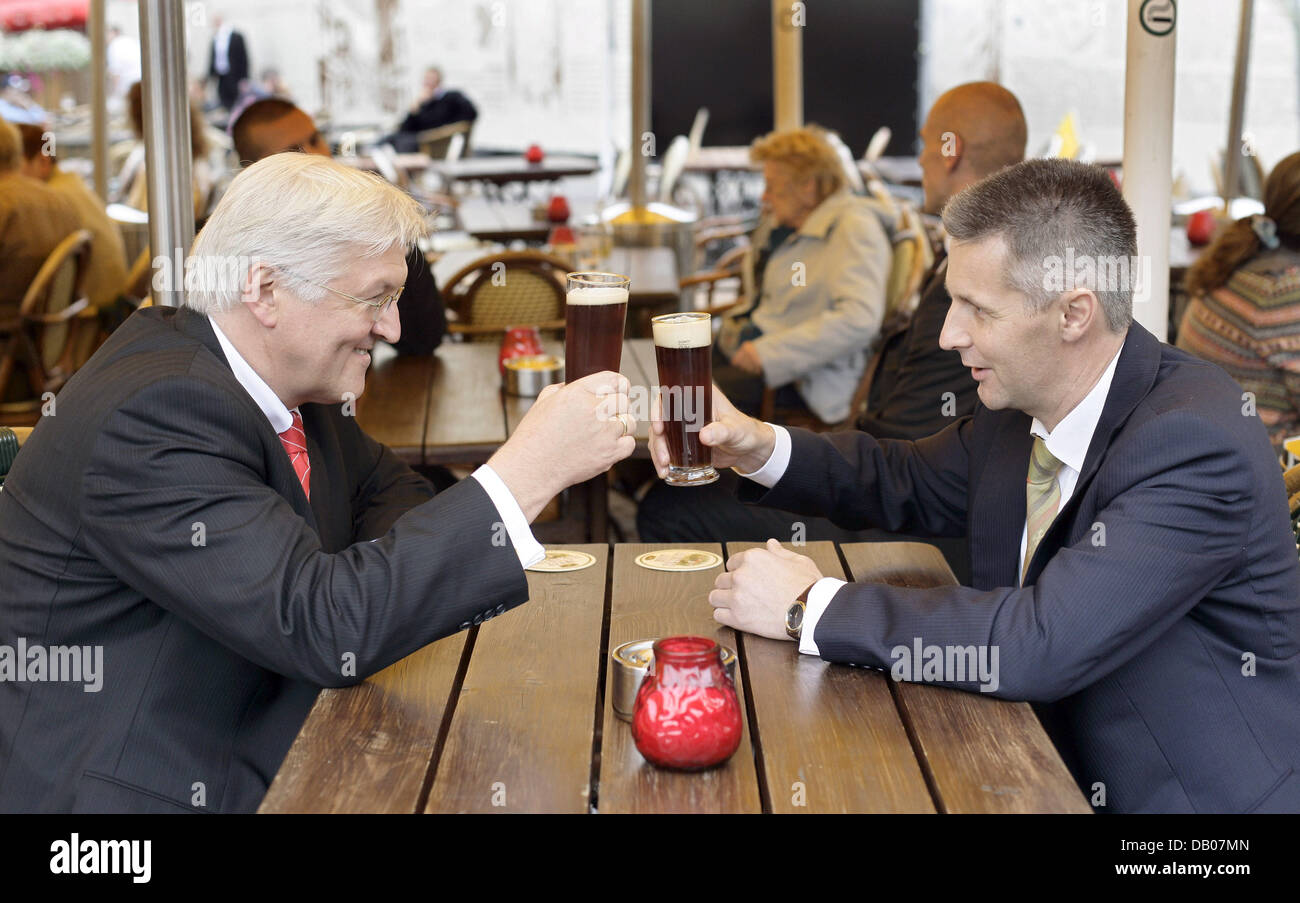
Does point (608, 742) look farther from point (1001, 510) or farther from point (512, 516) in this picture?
point (1001, 510)

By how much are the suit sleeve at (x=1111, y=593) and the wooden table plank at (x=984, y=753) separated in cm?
5

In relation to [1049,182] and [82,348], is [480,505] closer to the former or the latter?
[1049,182]

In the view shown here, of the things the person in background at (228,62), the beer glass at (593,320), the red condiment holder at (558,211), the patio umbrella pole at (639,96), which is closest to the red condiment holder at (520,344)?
the beer glass at (593,320)

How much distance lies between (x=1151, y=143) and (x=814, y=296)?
1758 mm

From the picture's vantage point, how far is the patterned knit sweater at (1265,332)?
130 inches

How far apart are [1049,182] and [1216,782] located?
2.65ft

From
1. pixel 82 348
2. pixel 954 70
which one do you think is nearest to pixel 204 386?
pixel 82 348

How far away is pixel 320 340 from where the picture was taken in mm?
1747

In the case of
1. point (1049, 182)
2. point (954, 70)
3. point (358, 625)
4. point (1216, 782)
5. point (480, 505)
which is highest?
point (954, 70)

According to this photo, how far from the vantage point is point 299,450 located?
1.96 metres

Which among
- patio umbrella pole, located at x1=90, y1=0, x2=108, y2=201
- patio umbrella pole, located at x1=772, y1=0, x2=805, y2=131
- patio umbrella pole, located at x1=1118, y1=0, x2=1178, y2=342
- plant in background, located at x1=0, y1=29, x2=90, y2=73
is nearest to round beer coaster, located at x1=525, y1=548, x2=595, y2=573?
patio umbrella pole, located at x1=1118, y1=0, x2=1178, y2=342

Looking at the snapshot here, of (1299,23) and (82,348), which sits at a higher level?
(1299,23)

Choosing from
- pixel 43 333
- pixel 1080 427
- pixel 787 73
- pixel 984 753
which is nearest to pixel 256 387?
pixel 984 753
